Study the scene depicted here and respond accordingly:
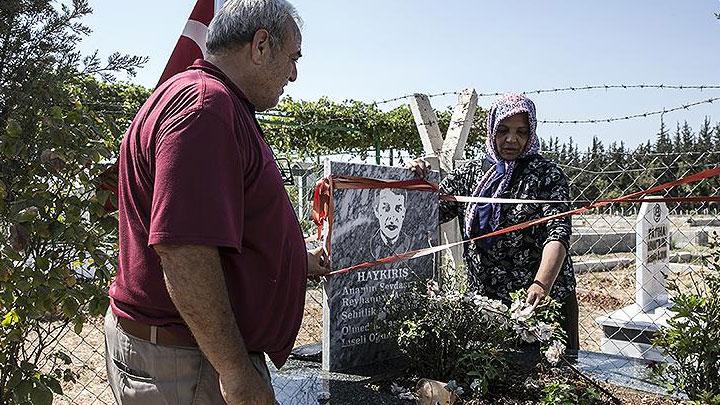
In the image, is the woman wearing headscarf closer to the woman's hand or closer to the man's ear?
the woman's hand

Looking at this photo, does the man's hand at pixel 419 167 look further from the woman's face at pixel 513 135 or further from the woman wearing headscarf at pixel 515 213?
the woman's face at pixel 513 135

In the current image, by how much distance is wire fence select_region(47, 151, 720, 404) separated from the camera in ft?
14.6

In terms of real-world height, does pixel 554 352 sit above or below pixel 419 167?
below

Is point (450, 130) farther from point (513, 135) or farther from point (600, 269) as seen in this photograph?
point (600, 269)

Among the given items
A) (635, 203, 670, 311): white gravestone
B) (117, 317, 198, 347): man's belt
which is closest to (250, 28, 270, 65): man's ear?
(117, 317, 198, 347): man's belt

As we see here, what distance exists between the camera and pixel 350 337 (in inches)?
117

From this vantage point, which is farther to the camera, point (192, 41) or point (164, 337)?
point (192, 41)

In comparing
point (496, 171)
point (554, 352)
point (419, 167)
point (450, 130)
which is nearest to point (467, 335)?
point (554, 352)

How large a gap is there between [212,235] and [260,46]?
538 millimetres

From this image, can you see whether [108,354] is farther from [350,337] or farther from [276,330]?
[350,337]

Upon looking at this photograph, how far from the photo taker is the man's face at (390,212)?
310 cm

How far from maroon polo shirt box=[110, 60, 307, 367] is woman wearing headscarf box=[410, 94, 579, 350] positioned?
1651 millimetres

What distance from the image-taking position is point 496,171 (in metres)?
3.45

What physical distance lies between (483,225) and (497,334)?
744 millimetres
